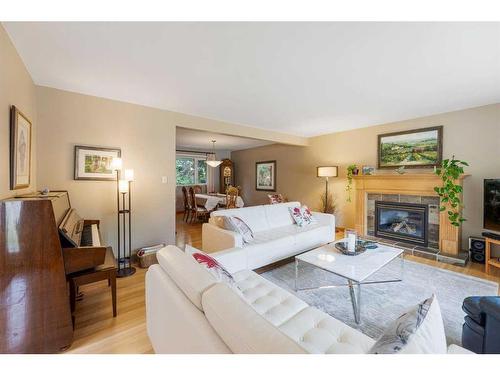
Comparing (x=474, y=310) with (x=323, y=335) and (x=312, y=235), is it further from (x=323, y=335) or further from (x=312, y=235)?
(x=312, y=235)

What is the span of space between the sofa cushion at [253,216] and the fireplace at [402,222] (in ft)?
7.96

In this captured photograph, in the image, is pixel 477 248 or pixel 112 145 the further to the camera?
pixel 477 248

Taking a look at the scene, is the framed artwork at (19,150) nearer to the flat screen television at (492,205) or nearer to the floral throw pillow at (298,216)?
the floral throw pillow at (298,216)

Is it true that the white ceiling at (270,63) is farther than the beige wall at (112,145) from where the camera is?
No

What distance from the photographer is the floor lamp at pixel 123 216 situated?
2791 millimetres

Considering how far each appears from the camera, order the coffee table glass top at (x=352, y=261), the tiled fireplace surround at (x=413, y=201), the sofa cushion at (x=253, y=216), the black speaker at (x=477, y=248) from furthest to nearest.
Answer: the tiled fireplace surround at (x=413, y=201) → the sofa cushion at (x=253, y=216) → the black speaker at (x=477, y=248) → the coffee table glass top at (x=352, y=261)

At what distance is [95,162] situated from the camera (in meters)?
2.92

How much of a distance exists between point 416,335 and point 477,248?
12.1ft

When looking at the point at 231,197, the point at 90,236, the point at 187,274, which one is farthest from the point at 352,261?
the point at 231,197

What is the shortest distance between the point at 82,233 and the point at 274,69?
268 cm

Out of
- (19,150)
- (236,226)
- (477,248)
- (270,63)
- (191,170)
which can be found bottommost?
(477,248)

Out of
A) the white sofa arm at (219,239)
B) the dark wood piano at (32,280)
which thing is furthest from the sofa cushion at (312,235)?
the dark wood piano at (32,280)

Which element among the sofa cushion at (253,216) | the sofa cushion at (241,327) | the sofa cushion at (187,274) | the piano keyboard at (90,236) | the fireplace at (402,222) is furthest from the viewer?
the fireplace at (402,222)
